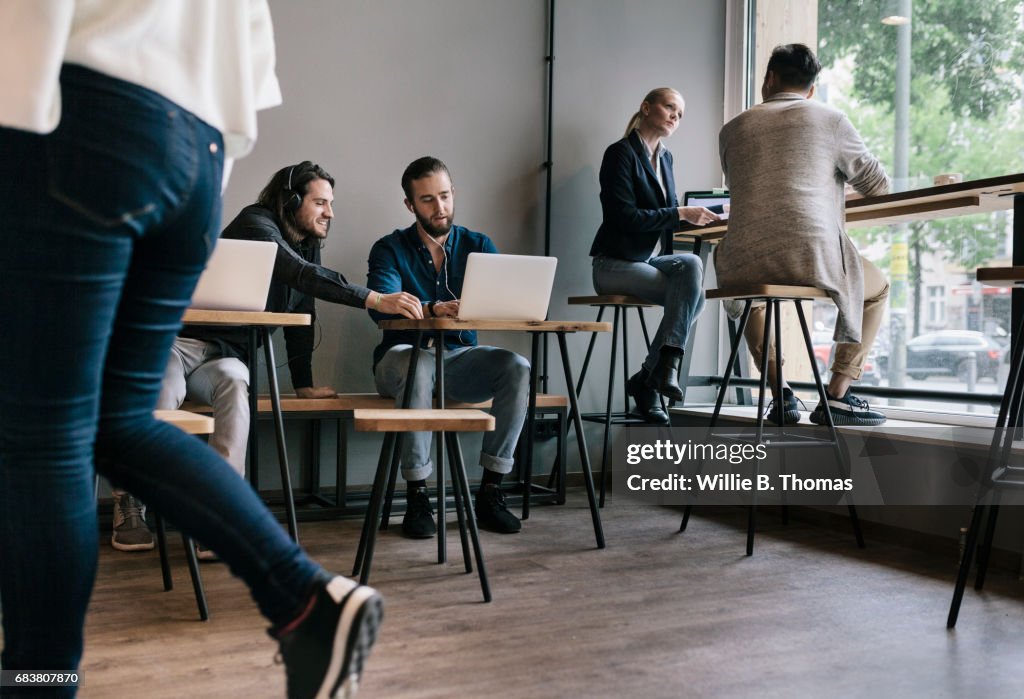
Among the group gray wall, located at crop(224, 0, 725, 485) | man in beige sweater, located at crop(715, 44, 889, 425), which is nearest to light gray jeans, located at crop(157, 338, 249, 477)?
gray wall, located at crop(224, 0, 725, 485)

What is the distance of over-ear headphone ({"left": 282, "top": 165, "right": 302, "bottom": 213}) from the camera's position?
10.7ft

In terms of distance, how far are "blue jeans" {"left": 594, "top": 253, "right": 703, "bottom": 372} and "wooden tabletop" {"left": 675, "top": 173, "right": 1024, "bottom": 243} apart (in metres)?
0.59

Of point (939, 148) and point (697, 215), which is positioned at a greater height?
point (939, 148)

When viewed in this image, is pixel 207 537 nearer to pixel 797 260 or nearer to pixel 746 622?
pixel 746 622

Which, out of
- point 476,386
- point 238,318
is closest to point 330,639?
point 238,318

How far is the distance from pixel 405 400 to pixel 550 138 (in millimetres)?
1668

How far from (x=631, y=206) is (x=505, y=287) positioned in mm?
1233

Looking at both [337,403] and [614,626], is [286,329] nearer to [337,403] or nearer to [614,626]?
[337,403]

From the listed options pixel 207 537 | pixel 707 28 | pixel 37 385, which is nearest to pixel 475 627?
pixel 207 537

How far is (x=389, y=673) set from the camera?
72.2 inches

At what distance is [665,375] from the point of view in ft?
11.5

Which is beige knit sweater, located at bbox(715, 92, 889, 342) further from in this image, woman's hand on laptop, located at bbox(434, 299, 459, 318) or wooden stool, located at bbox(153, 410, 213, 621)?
wooden stool, located at bbox(153, 410, 213, 621)

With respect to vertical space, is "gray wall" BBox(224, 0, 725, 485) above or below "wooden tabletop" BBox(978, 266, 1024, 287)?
above

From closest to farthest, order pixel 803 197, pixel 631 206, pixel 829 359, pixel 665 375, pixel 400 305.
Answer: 1. pixel 400 305
2. pixel 803 197
3. pixel 665 375
4. pixel 631 206
5. pixel 829 359
